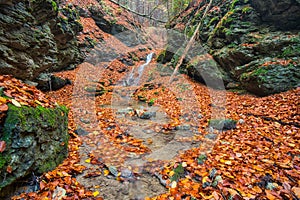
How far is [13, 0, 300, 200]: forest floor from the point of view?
1.87 m

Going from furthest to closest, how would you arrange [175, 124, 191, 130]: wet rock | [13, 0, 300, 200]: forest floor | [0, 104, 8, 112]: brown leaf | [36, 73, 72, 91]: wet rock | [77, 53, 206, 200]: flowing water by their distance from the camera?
[36, 73, 72, 91]: wet rock → [175, 124, 191, 130]: wet rock → [77, 53, 206, 200]: flowing water → [13, 0, 300, 200]: forest floor → [0, 104, 8, 112]: brown leaf

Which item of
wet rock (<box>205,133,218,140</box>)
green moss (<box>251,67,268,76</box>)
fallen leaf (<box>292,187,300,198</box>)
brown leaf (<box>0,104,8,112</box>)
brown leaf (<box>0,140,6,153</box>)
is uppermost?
green moss (<box>251,67,268,76</box>)

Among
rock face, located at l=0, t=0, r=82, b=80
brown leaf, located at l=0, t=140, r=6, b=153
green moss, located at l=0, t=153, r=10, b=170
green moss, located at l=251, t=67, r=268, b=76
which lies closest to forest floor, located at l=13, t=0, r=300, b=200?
green moss, located at l=0, t=153, r=10, b=170

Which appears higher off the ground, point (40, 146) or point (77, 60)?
point (40, 146)

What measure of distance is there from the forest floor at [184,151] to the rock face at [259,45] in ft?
1.76

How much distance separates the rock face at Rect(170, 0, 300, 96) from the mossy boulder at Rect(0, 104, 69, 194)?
17.9ft

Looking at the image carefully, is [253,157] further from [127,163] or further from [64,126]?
[64,126]

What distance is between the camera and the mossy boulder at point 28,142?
1485 millimetres

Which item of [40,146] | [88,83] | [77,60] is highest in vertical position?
[40,146]

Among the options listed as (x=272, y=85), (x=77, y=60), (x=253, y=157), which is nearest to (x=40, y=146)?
(x=253, y=157)

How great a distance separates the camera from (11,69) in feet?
13.9

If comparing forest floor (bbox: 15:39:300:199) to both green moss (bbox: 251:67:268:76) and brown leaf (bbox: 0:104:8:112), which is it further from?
brown leaf (bbox: 0:104:8:112)

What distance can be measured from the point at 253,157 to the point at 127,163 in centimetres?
191

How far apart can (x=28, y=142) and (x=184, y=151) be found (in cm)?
232
